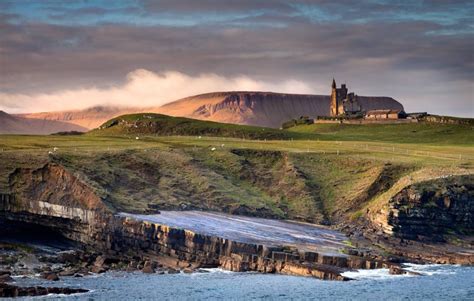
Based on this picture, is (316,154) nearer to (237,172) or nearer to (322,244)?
(237,172)

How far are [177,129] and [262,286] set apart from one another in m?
102

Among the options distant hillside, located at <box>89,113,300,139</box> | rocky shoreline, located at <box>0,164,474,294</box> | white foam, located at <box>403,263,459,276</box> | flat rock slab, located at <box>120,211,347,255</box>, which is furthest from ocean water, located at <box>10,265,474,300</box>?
distant hillside, located at <box>89,113,300,139</box>

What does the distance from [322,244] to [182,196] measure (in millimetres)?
20138

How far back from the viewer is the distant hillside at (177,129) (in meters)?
176

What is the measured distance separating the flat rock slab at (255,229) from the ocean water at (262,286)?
7.03 m

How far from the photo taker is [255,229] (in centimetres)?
10450

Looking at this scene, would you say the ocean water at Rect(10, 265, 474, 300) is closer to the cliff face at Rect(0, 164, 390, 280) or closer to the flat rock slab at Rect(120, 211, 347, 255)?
the cliff face at Rect(0, 164, 390, 280)

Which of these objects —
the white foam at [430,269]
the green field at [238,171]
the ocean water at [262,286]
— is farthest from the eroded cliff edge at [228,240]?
the ocean water at [262,286]

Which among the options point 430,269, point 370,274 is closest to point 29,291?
point 370,274

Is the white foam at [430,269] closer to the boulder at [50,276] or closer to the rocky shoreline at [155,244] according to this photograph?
the rocky shoreline at [155,244]

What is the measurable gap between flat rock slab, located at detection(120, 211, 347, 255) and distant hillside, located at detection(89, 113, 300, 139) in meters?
62.3

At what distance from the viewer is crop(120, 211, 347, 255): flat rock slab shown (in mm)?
98438

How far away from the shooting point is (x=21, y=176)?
10475 cm

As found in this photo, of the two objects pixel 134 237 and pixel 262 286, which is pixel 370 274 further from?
pixel 134 237
